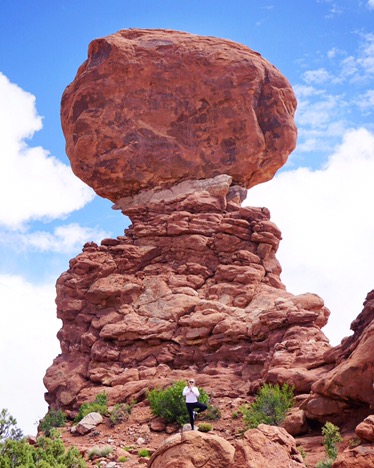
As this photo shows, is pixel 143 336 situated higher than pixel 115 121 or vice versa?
pixel 115 121

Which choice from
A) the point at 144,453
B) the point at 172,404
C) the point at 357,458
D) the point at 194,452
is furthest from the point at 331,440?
the point at 172,404

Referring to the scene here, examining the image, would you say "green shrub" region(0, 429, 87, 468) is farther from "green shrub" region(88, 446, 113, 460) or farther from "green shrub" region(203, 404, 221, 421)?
"green shrub" region(203, 404, 221, 421)

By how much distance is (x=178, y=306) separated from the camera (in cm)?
2731

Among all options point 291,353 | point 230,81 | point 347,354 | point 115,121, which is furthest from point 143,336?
point 230,81

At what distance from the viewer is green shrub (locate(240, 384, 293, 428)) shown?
19.1 metres

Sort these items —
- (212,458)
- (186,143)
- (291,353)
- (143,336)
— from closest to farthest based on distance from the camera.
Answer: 1. (212,458)
2. (291,353)
3. (143,336)
4. (186,143)

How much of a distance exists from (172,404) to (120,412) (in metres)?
2.24

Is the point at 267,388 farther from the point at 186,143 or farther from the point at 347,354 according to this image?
the point at 186,143

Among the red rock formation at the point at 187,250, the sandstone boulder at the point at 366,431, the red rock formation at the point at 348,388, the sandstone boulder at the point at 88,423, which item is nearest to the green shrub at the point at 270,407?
the red rock formation at the point at 187,250

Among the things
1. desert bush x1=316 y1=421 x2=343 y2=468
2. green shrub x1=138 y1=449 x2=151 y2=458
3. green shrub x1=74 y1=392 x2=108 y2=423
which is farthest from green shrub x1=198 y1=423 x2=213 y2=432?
green shrub x1=74 y1=392 x2=108 y2=423

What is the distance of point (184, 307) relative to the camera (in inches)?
1074

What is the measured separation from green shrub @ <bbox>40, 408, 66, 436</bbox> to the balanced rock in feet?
41.2

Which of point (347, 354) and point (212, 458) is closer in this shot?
point (212, 458)

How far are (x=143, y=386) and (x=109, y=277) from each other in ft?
21.0
